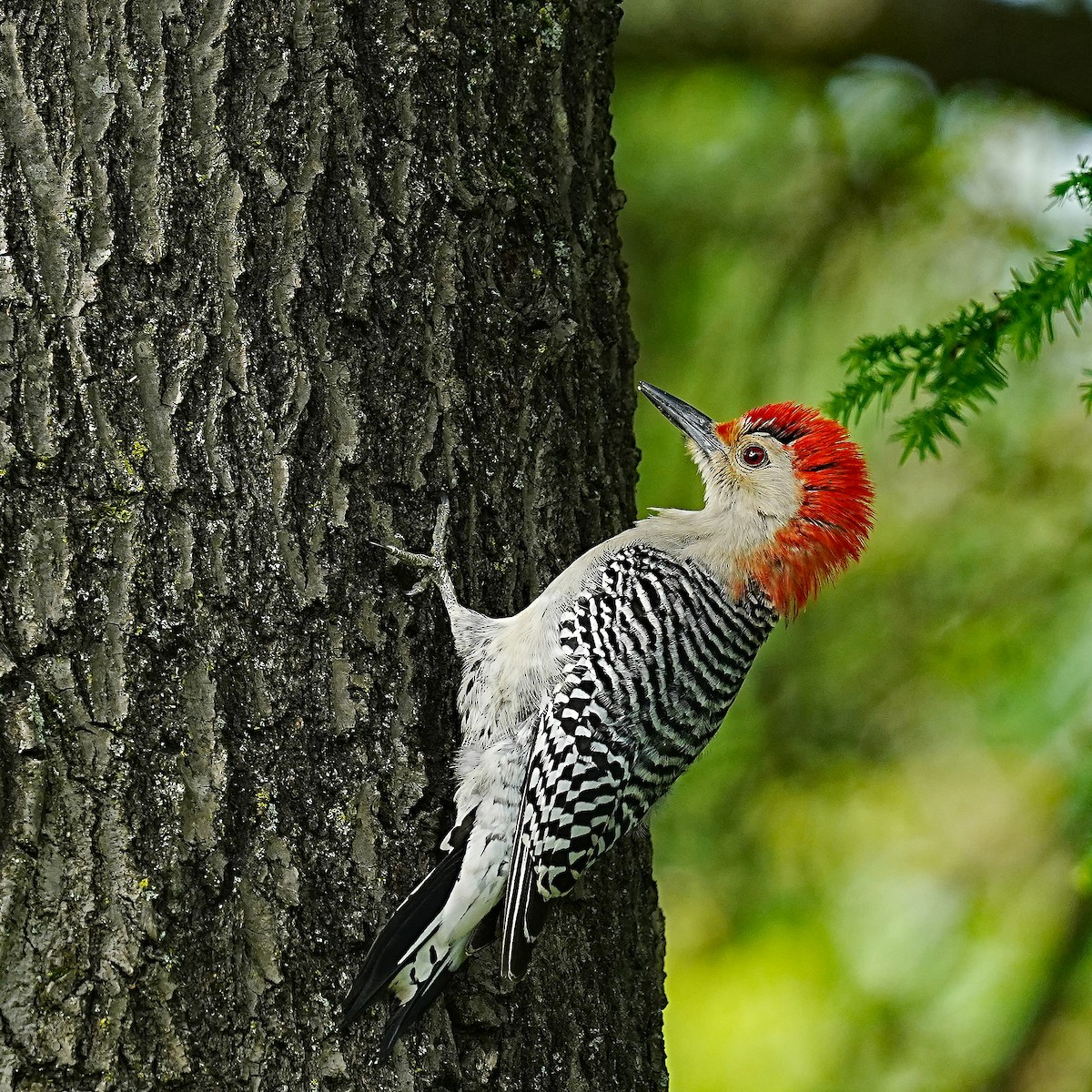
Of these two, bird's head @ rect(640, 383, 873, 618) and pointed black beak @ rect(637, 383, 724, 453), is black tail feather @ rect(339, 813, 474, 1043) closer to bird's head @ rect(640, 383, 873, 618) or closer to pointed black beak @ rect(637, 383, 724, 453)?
bird's head @ rect(640, 383, 873, 618)

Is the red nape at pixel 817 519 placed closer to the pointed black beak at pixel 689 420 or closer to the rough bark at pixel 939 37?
the pointed black beak at pixel 689 420

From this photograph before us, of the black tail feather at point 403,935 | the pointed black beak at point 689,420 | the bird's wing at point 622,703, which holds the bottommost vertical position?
the black tail feather at point 403,935

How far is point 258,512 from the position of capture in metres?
2.51

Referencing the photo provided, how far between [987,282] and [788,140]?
3.43ft

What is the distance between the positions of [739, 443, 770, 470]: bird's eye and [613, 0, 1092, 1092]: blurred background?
1.17 meters

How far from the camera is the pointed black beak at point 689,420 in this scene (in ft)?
12.6

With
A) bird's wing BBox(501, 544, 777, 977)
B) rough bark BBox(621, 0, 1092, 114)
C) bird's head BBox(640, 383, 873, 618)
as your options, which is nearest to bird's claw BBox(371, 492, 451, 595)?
bird's wing BBox(501, 544, 777, 977)

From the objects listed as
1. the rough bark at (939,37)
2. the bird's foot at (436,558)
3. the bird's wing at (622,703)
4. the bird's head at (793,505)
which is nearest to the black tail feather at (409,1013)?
the bird's wing at (622,703)

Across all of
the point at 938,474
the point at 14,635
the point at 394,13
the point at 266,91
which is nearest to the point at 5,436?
the point at 14,635

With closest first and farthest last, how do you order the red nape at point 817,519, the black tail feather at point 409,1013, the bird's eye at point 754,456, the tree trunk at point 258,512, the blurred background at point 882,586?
the tree trunk at point 258,512
the black tail feather at point 409,1013
the red nape at point 817,519
the bird's eye at point 754,456
the blurred background at point 882,586

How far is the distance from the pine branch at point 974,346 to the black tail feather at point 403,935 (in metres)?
1.47

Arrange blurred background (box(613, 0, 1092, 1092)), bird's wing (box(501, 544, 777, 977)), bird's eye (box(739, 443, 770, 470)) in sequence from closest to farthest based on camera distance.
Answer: bird's wing (box(501, 544, 777, 977))
bird's eye (box(739, 443, 770, 470))
blurred background (box(613, 0, 1092, 1092))

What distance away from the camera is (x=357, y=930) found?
2.43 m

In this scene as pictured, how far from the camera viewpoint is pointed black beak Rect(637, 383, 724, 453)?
151 inches
